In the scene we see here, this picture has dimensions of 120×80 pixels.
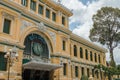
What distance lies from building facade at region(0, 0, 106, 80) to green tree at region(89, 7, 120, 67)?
3.44 m

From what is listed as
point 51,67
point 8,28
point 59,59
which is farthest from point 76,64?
point 8,28

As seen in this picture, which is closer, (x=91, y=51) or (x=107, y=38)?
(x=107, y=38)

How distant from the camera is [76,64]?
30016 mm

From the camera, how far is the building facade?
1906cm

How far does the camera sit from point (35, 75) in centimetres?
2306

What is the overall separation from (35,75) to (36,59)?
212 centimetres

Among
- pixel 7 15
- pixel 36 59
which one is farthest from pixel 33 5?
pixel 36 59

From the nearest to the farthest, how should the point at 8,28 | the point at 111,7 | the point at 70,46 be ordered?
1. the point at 8,28
2. the point at 70,46
3. the point at 111,7

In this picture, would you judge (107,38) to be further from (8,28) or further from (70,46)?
(8,28)

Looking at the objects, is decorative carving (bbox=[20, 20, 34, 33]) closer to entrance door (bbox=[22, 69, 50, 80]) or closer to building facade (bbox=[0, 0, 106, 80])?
building facade (bbox=[0, 0, 106, 80])

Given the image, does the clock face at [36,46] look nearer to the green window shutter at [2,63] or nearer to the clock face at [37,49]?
the clock face at [37,49]

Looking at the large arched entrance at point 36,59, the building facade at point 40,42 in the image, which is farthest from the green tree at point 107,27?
the large arched entrance at point 36,59

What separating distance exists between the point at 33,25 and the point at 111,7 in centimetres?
1617

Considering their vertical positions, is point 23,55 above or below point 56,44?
below
